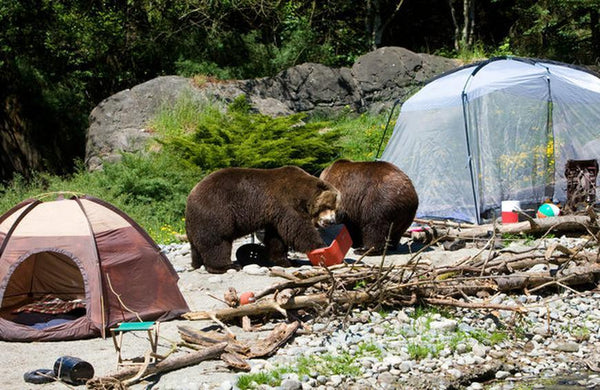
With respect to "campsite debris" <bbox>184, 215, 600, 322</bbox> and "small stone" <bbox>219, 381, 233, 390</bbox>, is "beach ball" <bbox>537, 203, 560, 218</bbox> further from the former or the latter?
"small stone" <bbox>219, 381, 233, 390</bbox>

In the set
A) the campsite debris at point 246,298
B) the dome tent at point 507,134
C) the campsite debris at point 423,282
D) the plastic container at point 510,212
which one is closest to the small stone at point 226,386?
the campsite debris at point 423,282

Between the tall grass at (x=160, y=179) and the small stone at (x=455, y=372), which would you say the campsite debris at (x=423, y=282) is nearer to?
the small stone at (x=455, y=372)

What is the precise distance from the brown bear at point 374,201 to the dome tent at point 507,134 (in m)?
2.22

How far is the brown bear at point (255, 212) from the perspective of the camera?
29.8 feet

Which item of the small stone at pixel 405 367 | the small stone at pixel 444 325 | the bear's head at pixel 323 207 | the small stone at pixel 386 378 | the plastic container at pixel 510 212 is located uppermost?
the bear's head at pixel 323 207

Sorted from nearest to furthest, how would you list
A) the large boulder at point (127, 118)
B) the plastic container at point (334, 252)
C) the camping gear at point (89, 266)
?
1. the camping gear at point (89, 266)
2. the plastic container at point (334, 252)
3. the large boulder at point (127, 118)

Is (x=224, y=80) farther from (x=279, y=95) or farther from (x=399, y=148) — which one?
(x=399, y=148)

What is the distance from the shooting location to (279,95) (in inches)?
794

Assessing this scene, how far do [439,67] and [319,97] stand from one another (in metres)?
3.74

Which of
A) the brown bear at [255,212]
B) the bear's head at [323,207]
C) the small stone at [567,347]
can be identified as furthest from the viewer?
the bear's head at [323,207]

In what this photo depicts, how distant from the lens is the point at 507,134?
39.2 feet

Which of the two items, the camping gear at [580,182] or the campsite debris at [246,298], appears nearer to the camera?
the campsite debris at [246,298]

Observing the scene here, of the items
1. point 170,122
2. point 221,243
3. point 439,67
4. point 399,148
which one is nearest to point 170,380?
point 221,243

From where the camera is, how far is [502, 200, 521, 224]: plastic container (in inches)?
439
